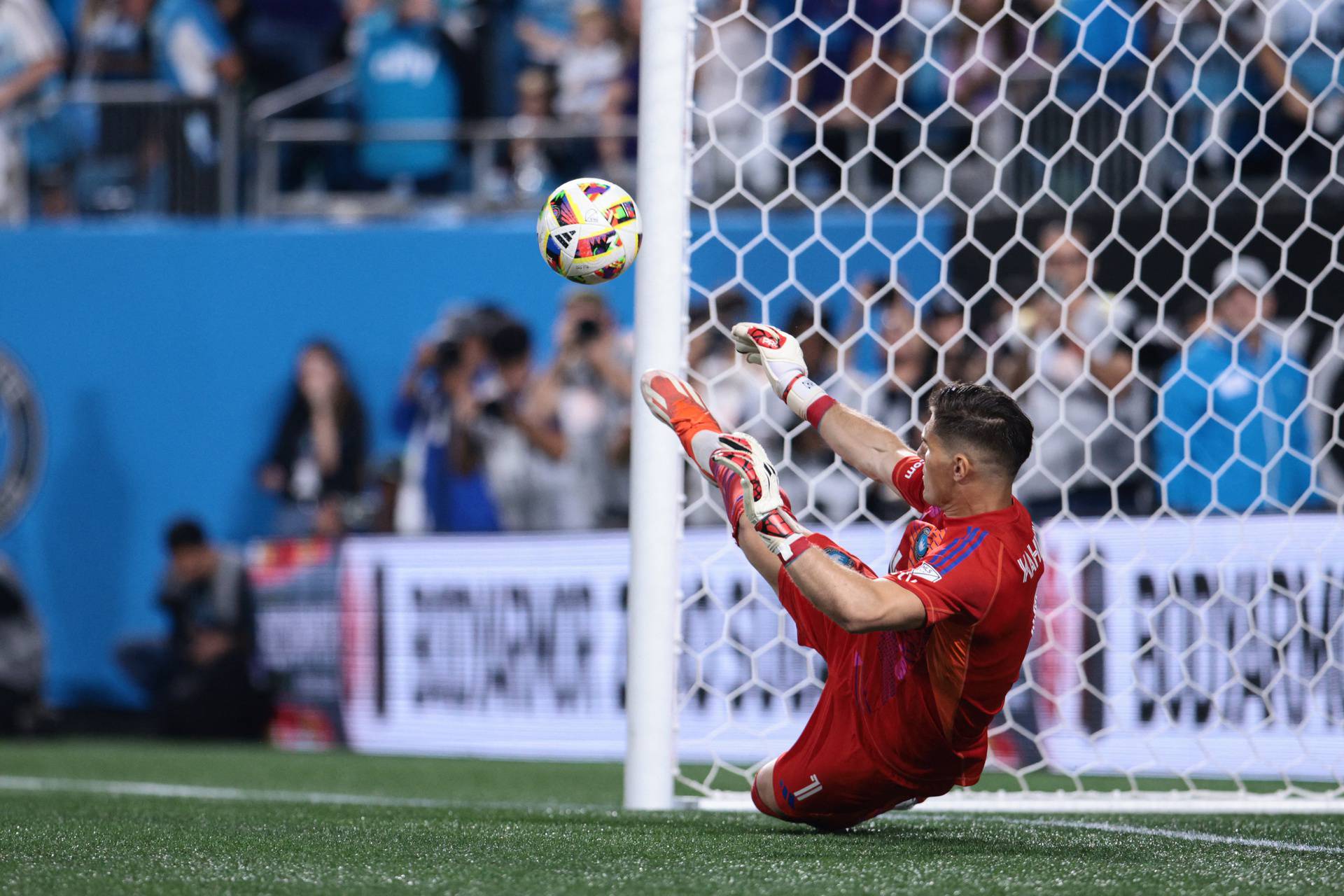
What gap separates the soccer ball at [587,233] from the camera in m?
4.70

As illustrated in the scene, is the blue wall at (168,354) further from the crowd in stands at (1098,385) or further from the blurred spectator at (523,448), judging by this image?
the crowd in stands at (1098,385)

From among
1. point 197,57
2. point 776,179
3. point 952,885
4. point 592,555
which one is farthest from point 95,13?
point 952,885

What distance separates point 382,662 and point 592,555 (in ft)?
4.11

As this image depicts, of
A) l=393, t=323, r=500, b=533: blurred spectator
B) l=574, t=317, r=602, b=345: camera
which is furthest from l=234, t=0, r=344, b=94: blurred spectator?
l=574, t=317, r=602, b=345: camera

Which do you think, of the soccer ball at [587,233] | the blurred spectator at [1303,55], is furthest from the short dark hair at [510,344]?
the soccer ball at [587,233]

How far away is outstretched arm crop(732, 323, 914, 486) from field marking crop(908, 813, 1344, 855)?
3.60 ft

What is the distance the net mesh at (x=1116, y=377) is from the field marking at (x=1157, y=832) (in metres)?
0.80

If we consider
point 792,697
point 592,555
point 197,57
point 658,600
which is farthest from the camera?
point 197,57

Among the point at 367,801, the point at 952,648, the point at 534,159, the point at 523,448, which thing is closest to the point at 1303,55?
the point at 523,448

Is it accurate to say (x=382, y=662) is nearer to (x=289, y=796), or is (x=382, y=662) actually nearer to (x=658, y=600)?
(x=289, y=796)

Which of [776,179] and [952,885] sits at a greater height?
[776,179]

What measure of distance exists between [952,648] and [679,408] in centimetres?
96

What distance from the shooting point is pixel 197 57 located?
1139 cm

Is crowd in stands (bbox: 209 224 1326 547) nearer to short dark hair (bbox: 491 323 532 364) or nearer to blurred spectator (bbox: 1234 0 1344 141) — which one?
short dark hair (bbox: 491 323 532 364)
